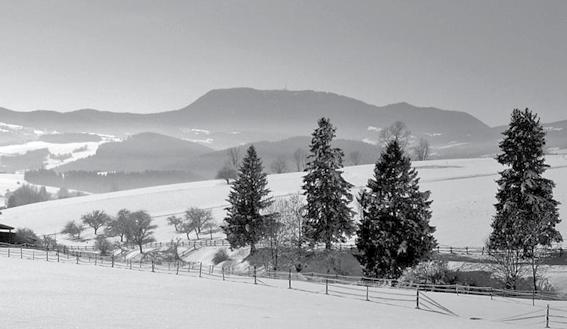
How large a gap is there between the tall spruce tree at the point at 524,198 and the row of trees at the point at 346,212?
23.4 ft

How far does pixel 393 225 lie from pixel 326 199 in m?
10.9

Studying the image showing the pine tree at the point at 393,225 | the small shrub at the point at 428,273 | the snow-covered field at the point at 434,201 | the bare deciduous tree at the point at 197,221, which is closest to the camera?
the small shrub at the point at 428,273

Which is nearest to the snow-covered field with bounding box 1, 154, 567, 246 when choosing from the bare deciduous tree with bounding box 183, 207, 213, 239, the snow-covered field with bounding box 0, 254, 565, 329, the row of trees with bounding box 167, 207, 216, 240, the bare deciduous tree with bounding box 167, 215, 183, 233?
the bare deciduous tree with bounding box 167, 215, 183, 233

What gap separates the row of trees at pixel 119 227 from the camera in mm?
95463

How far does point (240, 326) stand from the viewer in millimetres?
19922

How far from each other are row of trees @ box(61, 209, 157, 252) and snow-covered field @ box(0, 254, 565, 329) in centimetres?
5278

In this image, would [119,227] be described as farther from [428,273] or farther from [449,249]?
[428,273]

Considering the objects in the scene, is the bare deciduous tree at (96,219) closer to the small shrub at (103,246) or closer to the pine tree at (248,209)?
the small shrub at (103,246)

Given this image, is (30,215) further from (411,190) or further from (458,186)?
(411,190)

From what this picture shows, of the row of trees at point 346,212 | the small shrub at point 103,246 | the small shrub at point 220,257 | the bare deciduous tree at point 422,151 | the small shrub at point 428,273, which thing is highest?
the bare deciduous tree at point 422,151

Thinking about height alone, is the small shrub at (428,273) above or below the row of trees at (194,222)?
below

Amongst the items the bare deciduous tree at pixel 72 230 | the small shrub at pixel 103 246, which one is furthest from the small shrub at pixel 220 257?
the bare deciduous tree at pixel 72 230

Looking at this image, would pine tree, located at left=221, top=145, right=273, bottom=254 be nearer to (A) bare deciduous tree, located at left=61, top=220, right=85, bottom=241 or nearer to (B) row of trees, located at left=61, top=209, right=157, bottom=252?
(B) row of trees, located at left=61, top=209, right=157, bottom=252

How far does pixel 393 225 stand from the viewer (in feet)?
167
